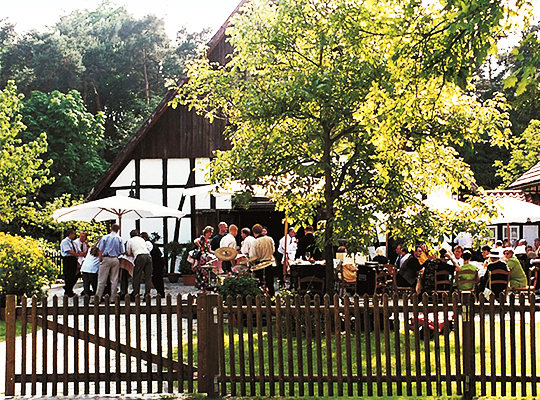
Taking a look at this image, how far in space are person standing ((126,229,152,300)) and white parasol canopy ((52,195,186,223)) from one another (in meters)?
2.01

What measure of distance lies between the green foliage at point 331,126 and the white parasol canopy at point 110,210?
22.6 feet

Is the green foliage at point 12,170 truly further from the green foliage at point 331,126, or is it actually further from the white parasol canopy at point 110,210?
the green foliage at point 331,126

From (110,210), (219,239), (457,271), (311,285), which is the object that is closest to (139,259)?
(219,239)

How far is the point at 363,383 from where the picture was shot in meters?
9.49

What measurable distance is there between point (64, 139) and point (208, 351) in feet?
133

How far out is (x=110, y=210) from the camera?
21.7 metres

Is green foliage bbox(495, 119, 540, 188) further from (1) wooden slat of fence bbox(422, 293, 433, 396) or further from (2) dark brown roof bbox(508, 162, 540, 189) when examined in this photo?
(1) wooden slat of fence bbox(422, 293, 433, 396)

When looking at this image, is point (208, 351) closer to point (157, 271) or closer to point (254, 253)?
point (254, 253)

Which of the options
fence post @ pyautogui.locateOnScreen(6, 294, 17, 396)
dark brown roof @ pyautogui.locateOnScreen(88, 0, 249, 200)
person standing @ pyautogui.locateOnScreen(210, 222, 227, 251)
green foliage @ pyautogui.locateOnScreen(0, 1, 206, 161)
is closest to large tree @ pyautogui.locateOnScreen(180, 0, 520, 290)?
fence post @ pyautogui.locateOnScreen(6, 294, 17, 396)

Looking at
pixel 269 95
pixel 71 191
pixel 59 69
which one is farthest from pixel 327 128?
pixel 59 69

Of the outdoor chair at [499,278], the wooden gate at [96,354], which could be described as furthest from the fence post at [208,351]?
the outdoor chair at [499,278]

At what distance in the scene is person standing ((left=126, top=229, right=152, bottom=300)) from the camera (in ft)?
58.6

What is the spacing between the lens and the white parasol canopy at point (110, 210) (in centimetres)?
2055

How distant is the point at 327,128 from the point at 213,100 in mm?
1941
